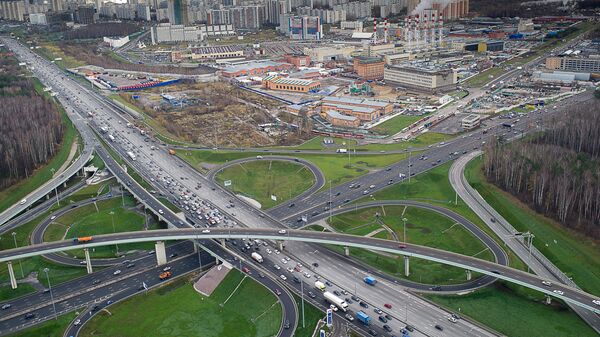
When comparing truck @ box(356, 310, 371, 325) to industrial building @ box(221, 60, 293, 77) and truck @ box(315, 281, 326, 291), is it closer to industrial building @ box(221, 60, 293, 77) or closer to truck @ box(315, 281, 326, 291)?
truck @ box(315, 281, 326, 291)

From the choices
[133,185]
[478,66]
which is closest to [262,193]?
[133,185]

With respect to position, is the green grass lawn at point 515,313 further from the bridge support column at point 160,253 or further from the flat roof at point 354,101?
the flat roof at point 354,101

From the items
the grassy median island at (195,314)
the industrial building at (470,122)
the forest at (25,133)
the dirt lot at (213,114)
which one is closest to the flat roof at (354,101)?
the dirt lot at (213,114)

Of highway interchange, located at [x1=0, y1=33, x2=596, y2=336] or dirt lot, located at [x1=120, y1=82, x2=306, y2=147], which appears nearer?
highway interchange, located at [x1=0, y1=33, x2=596, y2=336]

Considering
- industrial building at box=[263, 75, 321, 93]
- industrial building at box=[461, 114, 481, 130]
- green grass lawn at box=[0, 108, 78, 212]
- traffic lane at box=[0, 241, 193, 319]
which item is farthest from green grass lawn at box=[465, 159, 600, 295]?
industrial building at box=[263, 75, 321, 93]

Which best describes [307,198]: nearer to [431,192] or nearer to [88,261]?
[431,192]

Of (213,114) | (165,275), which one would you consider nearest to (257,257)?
(165,275)
